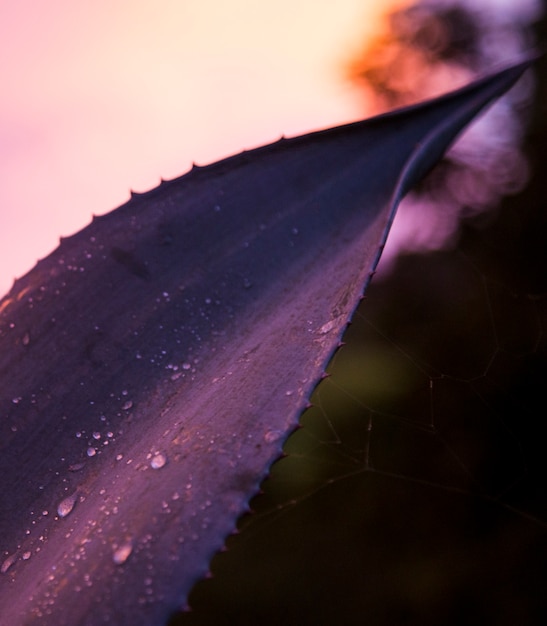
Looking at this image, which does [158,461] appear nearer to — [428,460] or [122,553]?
[122,553]

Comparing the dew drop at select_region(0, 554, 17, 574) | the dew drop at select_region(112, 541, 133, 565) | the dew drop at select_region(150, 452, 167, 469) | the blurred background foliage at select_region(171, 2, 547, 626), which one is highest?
the dew drop at select_region(150, 452, 167, 469)

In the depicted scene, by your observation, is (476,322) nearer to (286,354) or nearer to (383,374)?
(383,374)

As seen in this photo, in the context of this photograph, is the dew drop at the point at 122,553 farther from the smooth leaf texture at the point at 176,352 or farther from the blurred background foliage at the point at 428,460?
the blurred background foliage at the point at 428,460

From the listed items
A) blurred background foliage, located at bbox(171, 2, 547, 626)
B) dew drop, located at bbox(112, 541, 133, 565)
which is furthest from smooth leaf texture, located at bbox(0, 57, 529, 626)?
blurred background foliage, located at bbox(171, 2, 547, 626)

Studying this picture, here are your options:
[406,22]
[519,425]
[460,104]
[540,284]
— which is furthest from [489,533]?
[406,22]

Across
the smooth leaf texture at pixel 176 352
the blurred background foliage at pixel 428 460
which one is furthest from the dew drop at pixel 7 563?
the blurred background foliage at pixel 428 460

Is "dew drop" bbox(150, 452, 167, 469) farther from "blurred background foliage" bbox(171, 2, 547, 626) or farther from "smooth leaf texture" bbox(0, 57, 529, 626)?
"blurred background foliage" bbox(171, 2, 547, 626)
